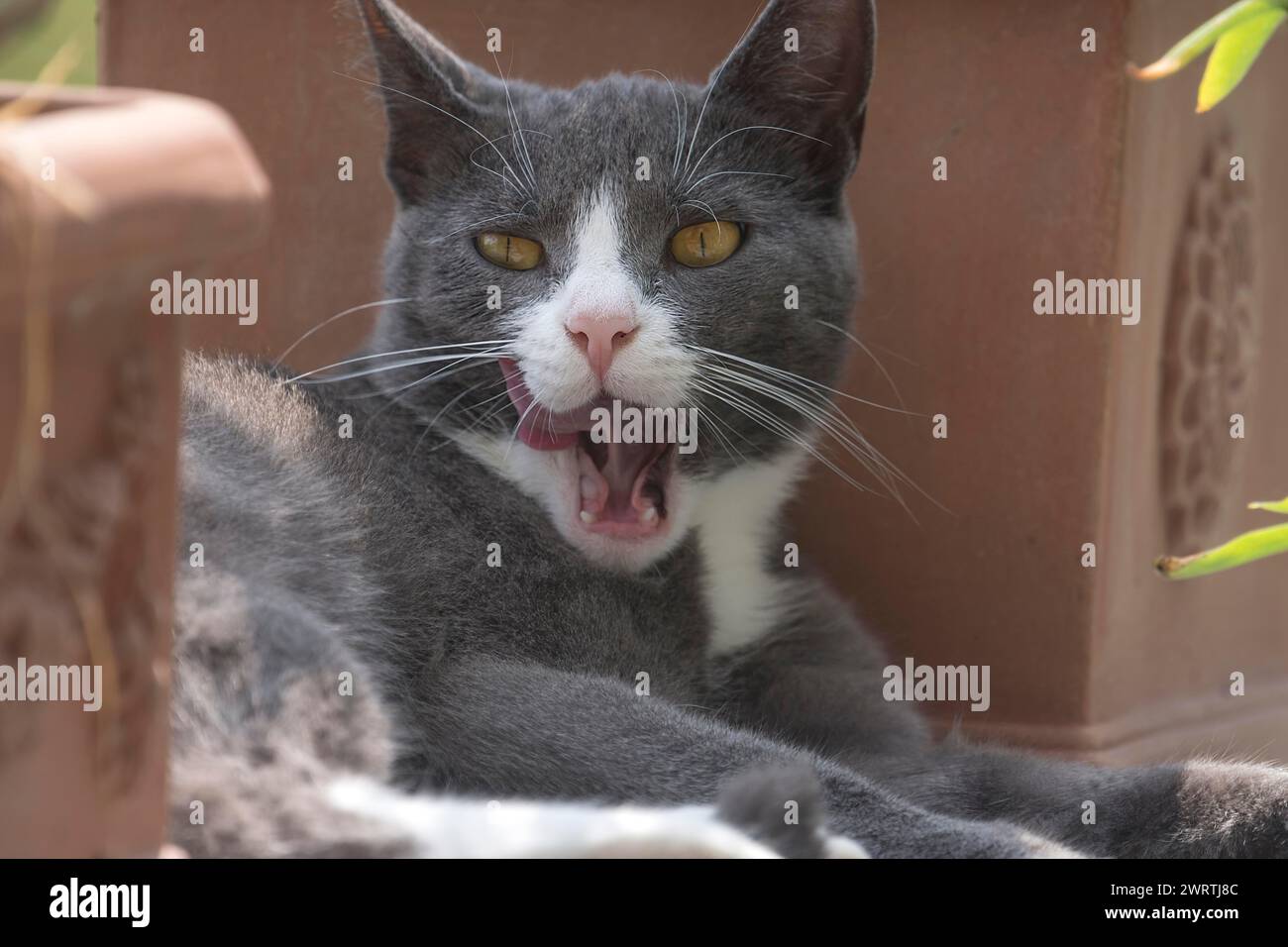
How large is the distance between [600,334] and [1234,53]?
2.40 ft

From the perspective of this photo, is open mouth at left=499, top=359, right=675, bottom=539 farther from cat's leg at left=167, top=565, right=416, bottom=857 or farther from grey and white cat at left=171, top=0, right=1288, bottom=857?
cat's leg at left=167, top=565, right=416, bottom=857

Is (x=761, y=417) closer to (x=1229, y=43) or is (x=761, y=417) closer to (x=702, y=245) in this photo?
(x=702, y=245)

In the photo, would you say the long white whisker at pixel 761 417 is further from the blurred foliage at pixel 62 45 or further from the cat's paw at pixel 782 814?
the blurred foliage at pixel 62 45

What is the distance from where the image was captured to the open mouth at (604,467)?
1748 millimetres

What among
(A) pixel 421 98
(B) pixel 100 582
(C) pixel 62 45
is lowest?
(B) pixel 100 582

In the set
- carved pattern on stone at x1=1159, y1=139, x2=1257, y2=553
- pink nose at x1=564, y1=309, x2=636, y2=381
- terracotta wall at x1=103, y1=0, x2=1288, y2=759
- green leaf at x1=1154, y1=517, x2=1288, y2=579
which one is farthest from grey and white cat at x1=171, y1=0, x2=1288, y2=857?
Answer: carved pattern on stone at x1=1159, y1=139, x2=1257, y2=553

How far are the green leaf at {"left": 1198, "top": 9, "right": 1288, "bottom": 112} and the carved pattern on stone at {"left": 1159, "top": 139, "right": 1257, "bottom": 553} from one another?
33.8 inches

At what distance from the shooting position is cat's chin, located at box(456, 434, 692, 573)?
5.80ft

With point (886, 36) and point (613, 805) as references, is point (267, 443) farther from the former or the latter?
point (886, 36)

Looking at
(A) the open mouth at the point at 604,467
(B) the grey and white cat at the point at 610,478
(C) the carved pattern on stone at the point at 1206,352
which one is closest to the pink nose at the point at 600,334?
(B) the grey and white cat at the point at 610,478

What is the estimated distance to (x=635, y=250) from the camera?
1729mm

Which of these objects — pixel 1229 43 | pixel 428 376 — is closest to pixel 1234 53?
pixel 1229 43

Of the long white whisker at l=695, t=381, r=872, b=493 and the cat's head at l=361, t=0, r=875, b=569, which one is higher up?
the cat's head at l=361, t=0, r=875, b=569

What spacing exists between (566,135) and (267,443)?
563mm
